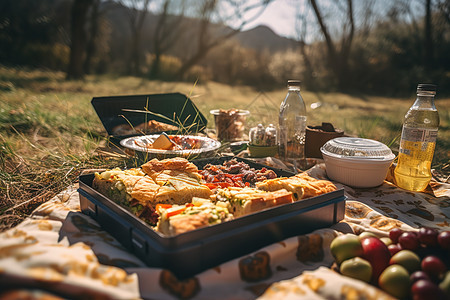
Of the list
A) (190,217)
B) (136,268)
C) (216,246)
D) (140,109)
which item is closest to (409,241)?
(216,246)

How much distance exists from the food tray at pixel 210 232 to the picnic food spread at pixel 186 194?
8 centimetres

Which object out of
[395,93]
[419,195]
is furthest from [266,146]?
[395,93]

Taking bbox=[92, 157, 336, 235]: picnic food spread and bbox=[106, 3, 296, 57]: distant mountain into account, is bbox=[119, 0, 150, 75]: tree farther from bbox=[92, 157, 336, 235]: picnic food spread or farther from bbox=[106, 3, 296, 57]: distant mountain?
bbox=[92, 157, 336, 235]: picnic food spread

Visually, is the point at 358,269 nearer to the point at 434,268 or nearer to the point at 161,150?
the point at 434,268

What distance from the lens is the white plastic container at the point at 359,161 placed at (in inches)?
109

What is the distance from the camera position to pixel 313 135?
357 cm

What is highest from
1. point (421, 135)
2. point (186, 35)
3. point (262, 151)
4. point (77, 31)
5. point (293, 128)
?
point (186, 35)

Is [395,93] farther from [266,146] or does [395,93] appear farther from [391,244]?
[391,244]

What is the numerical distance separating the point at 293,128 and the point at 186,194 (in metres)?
1.96

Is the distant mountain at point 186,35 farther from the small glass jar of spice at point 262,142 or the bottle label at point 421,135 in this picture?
the bottle label at point 421,135

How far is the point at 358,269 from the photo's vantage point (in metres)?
1.55

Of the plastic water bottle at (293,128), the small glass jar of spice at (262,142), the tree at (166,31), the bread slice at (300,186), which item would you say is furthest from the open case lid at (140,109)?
the tree at (166,31)

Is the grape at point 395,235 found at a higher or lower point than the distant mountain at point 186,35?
lower

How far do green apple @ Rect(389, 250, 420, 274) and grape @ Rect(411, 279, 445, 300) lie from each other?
0.60 feet
